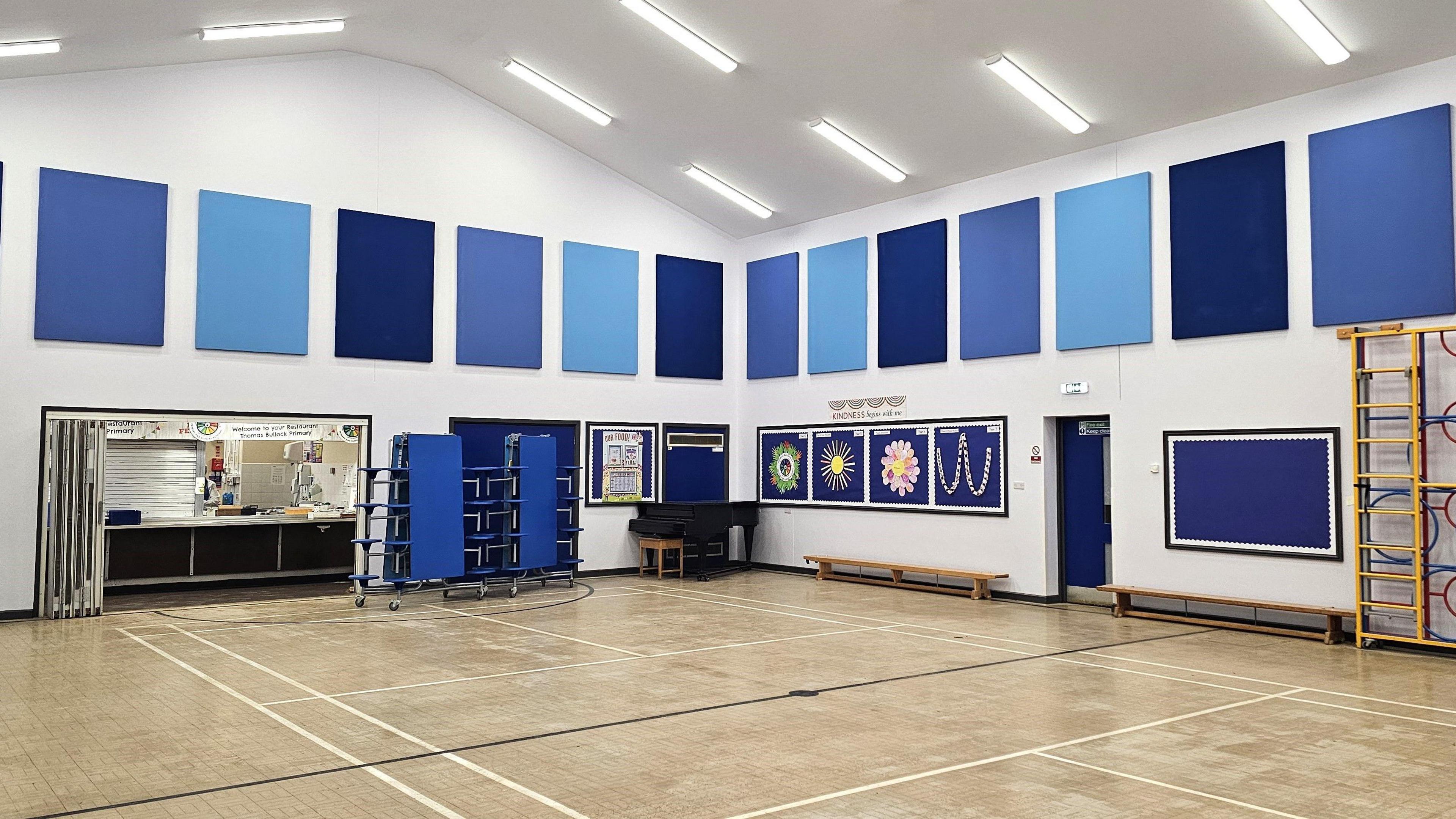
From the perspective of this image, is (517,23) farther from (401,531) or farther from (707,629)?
(707,629)

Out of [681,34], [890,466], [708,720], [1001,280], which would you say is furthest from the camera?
[890,466]

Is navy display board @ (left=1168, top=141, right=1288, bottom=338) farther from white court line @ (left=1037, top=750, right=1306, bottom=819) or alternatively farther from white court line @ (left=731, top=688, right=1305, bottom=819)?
white court line @ (left=1037, top=750, right=1306, bottom=819)

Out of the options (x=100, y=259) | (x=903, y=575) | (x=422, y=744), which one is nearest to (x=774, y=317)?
(x=903, y=575)

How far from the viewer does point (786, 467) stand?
1519 cm

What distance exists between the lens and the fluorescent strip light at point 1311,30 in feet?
Answer: 27.5

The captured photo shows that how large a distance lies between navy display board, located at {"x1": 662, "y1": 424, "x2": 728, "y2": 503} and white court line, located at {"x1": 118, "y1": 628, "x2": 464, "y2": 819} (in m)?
7.81

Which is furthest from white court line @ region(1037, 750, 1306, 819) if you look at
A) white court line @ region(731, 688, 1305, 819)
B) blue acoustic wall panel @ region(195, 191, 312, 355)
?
blue acoustic wall panel @ region(195, 191, 312, 355)

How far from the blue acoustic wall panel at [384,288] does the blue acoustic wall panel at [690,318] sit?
344 cm

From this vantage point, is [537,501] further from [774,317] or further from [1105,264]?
[1105,264]

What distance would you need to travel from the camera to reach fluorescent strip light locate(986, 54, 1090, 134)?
9.98m

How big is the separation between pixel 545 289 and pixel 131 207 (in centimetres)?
490

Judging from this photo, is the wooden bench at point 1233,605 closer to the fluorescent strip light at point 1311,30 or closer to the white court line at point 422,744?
the fluorescent strip light at point 1311,30

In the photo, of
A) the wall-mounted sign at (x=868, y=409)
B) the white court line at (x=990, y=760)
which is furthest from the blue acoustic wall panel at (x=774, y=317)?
the white court line at (x=990, y=760)

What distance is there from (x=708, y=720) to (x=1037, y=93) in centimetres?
727
